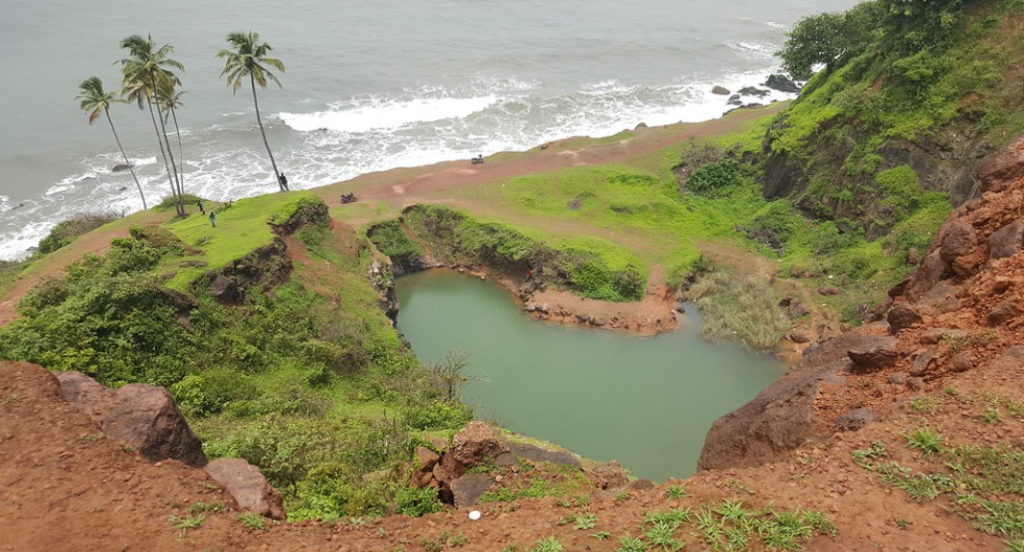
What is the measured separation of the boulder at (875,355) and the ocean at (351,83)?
4919 cm

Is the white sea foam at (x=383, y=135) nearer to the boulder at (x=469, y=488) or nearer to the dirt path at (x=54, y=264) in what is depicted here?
the dirt path at (x=54, y=264)

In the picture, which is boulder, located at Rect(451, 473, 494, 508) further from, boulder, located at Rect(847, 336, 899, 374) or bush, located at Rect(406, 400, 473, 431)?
boulder, located at Rect(847, 336, 899, 374)

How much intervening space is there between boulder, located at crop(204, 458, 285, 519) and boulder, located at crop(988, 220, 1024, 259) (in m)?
20.7

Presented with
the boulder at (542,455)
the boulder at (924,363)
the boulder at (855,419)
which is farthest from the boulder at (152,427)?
the boulder at (924,363)

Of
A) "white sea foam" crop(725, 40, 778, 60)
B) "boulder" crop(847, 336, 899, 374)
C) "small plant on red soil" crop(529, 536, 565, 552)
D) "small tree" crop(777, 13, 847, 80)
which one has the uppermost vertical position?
"white sea foam" crop(725, 40, 778, 60)

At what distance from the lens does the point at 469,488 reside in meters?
13.5

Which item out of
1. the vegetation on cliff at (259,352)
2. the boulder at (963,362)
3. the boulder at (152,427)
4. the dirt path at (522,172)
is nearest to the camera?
the boulder at (152,427)

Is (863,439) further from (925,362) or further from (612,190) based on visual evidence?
(612,190)

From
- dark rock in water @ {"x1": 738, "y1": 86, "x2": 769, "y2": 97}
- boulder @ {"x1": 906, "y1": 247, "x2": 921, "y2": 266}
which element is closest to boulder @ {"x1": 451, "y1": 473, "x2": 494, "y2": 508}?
boulder @ {"x1": 906, "y1": 247, "x2": 921, "y2": 266}

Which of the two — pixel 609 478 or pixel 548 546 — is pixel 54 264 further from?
pixel 548 546

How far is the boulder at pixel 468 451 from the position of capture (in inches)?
563

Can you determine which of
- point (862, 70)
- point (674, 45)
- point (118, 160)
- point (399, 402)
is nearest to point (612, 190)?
point (862, 70)

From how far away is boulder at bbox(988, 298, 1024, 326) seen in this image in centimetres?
1470

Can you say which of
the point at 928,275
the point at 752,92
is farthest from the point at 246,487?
the point at 752,92
